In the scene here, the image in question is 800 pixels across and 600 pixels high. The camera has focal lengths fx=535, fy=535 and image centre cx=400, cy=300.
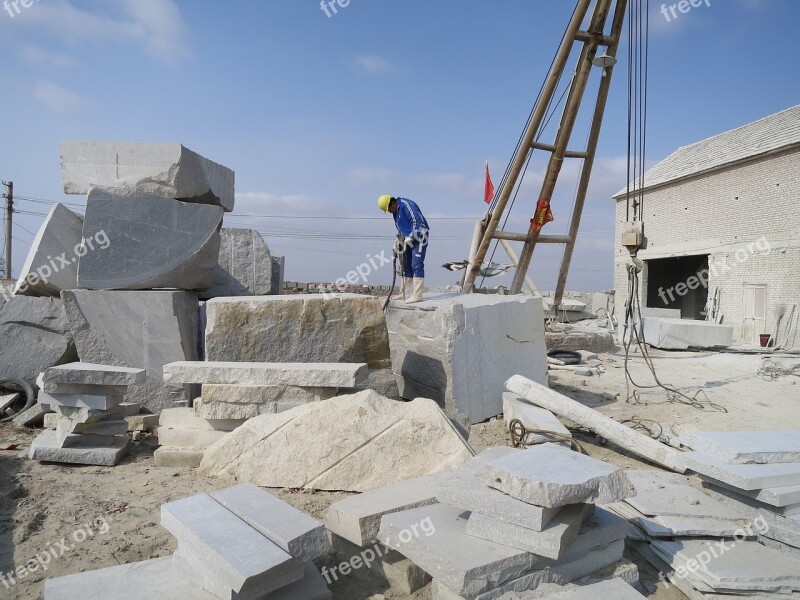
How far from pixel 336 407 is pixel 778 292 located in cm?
1522

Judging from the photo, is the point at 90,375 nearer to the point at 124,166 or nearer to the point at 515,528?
the point at 124,166

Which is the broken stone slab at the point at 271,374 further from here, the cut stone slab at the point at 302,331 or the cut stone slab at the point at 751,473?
the cut stone slab at the point at 751,473

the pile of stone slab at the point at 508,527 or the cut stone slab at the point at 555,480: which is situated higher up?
the cut stone slab at the point at 555,480

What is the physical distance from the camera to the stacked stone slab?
7.11ft

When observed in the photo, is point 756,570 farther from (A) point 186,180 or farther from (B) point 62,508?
(A) point 186,180

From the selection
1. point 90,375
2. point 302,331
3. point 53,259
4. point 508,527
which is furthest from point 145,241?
point 508,527

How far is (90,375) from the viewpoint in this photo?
3898mm

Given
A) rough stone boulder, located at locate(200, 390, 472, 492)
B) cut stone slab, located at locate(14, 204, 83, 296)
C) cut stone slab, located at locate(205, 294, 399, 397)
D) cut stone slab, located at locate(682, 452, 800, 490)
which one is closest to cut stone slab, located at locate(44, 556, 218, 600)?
rough stone boulder, located at locate(200, 390, 472, 492)

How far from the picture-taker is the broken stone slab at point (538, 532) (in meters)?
2.18

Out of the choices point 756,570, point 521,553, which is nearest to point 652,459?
point 756,570

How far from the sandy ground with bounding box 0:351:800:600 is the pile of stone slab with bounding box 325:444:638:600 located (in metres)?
0.32

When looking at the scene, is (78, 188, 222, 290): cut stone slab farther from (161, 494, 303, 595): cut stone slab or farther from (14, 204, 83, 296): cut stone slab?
(161, 494, 303, 595): cut stone slab

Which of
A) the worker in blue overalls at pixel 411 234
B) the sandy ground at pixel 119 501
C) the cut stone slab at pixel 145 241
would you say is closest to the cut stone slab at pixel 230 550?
the sandy ground at pixel 119 501

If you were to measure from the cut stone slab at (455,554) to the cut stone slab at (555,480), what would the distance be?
0.25 metres
